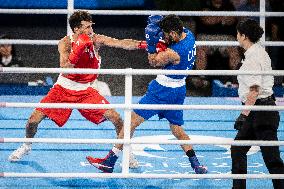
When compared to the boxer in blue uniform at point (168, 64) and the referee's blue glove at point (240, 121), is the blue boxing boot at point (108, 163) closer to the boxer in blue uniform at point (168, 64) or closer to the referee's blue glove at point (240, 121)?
the boxer in blue uniform at point (168, 64)

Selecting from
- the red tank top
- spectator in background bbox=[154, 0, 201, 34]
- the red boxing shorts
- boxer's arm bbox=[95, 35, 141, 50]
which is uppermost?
spectator in background bbox=[154, 0, 201, 34]

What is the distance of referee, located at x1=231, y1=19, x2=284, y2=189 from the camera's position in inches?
177

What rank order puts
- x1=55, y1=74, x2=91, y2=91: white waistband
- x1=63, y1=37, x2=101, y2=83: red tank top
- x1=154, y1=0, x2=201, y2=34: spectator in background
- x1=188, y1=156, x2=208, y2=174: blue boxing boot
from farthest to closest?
x1=154, y1=0, x2=201, y2=34: spectator in background, x1=55, y1=74, x2=91, y2=91: white waistband, x1=63, y1=37, x2=101, y2=83: red tank top, x1=188, y1=156, x2=208, y2=174: blue boxing boot

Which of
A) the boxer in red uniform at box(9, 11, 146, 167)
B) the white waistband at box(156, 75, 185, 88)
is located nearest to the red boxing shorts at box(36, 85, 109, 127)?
the boxer in red uniform at box(9, 11, 146, 167)

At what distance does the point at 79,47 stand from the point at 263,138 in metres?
1.44

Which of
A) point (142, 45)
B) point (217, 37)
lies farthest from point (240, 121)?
point (217, 37)

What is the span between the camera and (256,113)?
15.0 ft

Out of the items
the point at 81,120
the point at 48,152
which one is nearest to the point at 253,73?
the point at 48,152

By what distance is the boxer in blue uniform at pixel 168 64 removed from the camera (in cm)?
500

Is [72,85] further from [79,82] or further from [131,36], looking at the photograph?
[131,36]

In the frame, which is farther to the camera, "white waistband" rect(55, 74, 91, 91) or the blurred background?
the blurred background

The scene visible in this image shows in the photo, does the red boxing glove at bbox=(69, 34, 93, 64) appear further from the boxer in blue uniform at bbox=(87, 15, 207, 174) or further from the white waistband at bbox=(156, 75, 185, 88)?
the white waistband at bbox=(156, 75, 185, 88)

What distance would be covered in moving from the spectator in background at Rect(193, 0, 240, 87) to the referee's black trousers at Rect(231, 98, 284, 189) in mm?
3445

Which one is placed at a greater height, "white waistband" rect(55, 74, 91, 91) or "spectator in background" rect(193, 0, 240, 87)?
"spectator in background" rect(193, 0, 240, 87)
